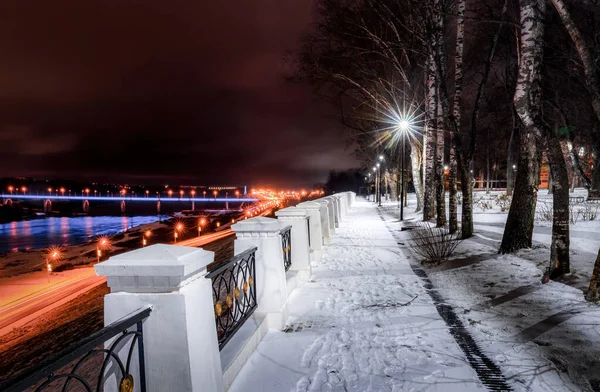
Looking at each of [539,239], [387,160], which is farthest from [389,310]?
[387,160]

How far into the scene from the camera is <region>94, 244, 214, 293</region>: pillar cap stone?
230 cm

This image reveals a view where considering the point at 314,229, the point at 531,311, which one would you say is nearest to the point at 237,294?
the point at 531,311

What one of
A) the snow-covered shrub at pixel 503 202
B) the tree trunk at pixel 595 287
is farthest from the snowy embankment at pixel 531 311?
the snow-covered shrub at pixel 503 202

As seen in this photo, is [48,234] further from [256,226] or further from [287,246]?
[256,226]

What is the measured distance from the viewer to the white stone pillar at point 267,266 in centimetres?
480

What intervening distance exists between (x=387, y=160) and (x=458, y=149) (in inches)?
1156

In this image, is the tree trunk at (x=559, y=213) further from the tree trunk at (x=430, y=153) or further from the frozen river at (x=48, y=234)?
the frozen river at (x=48, y=234)

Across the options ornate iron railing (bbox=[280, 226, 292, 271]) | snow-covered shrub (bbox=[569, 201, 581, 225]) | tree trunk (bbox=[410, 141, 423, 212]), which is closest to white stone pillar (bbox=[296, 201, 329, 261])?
ornate iron railing (bbox=[280, 226, 292, 271])

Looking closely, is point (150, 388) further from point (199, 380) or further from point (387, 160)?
point (387, 160)

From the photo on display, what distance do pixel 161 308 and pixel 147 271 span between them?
287mm

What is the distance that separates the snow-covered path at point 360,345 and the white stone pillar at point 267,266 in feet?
0.96

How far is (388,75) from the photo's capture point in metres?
20.8

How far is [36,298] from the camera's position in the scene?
1582 cm

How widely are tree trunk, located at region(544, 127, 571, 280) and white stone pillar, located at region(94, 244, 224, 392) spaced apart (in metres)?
6.52
